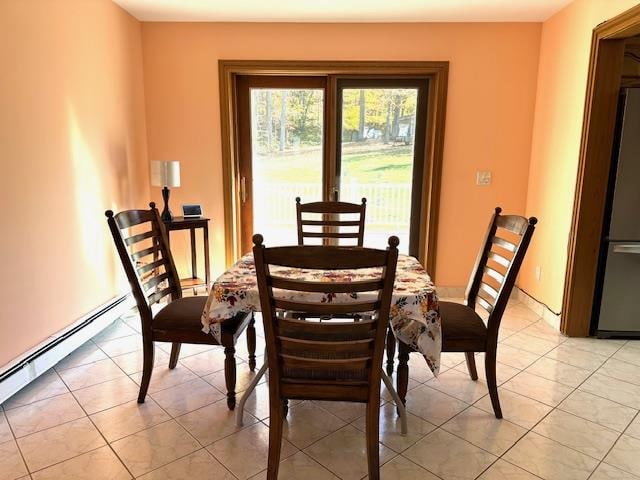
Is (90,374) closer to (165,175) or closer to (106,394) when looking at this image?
(106,394)

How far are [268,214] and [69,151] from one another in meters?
1.79

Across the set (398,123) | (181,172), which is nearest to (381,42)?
(398,123)

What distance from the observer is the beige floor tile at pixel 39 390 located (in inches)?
85.7

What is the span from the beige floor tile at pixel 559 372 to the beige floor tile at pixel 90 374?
2.50 m

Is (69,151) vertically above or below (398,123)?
below

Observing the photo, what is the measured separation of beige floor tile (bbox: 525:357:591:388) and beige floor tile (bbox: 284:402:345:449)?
1.34m

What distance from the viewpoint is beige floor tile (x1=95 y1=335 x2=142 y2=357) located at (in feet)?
9.20

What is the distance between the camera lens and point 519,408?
2.18m

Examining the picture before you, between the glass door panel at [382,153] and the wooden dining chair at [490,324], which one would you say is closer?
the wooden dining chair at [490,324]

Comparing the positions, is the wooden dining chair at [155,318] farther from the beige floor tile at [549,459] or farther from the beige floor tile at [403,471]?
the beige floor tile at [549,459]

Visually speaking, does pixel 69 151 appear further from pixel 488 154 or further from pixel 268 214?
pixel 488 154

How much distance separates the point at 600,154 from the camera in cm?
284

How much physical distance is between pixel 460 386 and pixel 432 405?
0.95 feet

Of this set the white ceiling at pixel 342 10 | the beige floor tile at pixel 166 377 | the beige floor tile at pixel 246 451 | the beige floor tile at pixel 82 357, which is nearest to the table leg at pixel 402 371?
the beige floor tile at pixel 246 451
